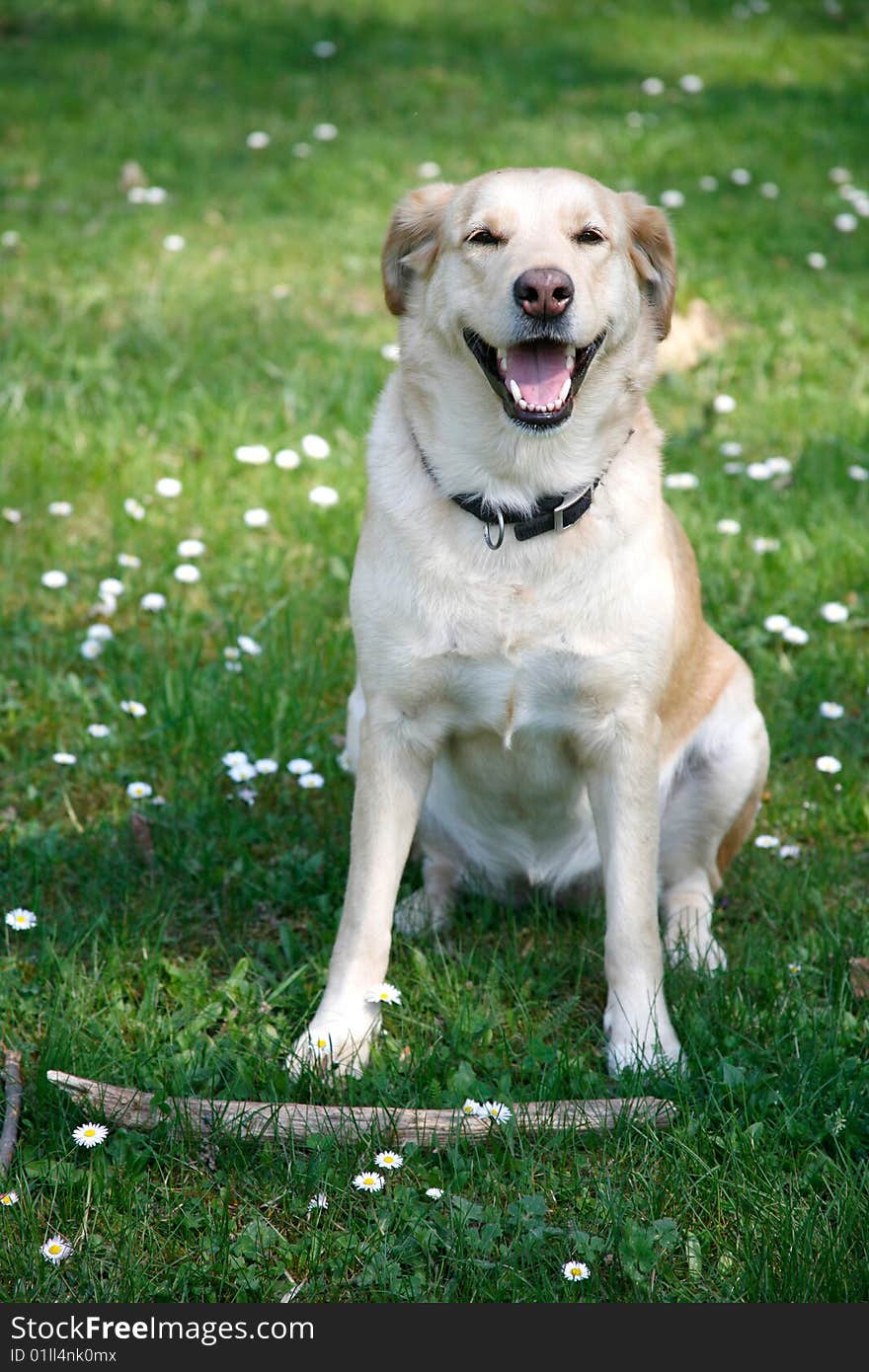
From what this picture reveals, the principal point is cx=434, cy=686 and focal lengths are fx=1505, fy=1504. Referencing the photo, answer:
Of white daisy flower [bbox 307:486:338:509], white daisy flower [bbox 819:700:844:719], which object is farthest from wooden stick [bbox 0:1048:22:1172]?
white daisy flower [bbox 307:486:338:509]

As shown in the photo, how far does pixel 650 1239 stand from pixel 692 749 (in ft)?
4.20

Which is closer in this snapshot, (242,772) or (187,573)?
(242,772)

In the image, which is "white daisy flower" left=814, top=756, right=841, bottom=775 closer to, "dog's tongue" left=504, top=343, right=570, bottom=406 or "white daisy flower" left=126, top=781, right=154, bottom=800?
"dog's tongue" left=504, top=343, right=570, bottom=406

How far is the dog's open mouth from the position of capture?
2617 mm

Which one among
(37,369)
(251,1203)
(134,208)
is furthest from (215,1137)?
(134,208)

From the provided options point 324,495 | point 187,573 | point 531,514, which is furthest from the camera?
point 324,495

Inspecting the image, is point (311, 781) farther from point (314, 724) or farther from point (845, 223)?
point (845, 223)

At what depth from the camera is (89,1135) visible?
7.86 ft

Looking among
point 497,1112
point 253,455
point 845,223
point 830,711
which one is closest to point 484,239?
point 497,1112

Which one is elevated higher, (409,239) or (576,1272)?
(409,239)

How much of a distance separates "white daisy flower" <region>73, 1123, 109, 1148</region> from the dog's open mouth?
1.37 meters

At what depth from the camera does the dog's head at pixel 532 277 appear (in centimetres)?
259

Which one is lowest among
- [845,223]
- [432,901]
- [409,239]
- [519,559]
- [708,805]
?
[432,901]

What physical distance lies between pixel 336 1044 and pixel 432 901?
56 cm
